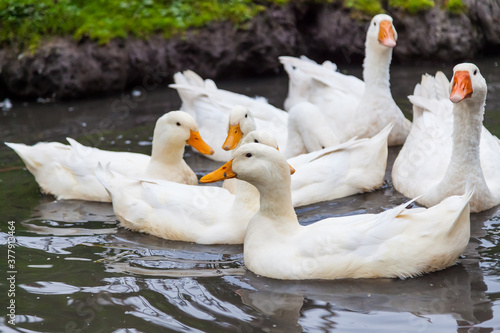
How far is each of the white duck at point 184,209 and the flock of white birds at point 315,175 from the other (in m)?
0.01

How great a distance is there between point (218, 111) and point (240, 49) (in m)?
3.86

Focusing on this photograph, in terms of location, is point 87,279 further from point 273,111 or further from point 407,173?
point 273,111

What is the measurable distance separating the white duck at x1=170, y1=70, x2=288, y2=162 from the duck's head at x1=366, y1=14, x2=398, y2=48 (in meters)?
1.56

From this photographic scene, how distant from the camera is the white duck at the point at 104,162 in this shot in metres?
7.46

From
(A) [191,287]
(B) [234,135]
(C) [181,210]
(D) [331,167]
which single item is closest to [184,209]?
(C) [181,210]

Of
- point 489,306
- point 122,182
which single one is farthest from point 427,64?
point 489,306

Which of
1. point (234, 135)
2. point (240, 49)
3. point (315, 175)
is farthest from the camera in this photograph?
point (240, 49)

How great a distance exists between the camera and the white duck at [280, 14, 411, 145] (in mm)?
8758

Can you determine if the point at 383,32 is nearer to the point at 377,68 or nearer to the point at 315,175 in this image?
the point at 377,68

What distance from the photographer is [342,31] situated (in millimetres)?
13594

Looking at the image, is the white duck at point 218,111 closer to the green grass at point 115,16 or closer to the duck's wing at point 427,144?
the duck's wing at point 427,144

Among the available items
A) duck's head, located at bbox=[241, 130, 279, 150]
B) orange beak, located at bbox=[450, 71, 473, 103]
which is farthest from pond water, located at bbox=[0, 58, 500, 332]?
orange beak, located at bbox=[450, 71, 473, 103]

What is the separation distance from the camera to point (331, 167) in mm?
7418

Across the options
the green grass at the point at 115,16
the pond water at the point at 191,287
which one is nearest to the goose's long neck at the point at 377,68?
the pond water at the point at 191,287
